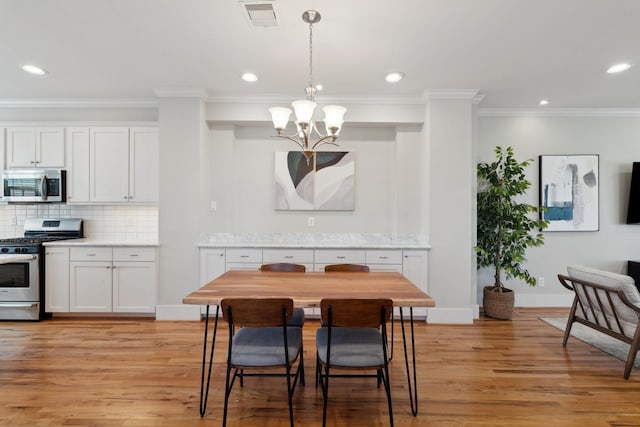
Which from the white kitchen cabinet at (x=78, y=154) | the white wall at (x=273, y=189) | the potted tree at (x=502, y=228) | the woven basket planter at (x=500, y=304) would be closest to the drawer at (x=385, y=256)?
the white wall at (x=273, y=189)

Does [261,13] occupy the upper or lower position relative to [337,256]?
upper

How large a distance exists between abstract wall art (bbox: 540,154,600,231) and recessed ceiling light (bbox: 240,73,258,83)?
388 cm

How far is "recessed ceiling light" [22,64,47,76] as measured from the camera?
10.4ft

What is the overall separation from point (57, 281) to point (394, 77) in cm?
441

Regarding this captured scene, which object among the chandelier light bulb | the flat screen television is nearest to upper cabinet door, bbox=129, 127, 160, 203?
the chandelier light bulb

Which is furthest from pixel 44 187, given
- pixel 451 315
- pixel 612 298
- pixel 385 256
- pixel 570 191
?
pixel 570 191

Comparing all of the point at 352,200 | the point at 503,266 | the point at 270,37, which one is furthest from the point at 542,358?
the point at 270,37

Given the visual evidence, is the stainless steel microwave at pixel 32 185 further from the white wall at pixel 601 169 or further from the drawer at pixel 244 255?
the white wall at pixel 601 169

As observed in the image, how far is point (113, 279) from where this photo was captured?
375 centimetres

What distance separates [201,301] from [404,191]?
2.96 m

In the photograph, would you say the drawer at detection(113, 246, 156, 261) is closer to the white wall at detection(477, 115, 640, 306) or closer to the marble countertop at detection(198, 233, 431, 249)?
the marble countertop at detection(198, 233, 431, 249)

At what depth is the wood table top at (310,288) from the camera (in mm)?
1901

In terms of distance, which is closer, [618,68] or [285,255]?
[618,68]

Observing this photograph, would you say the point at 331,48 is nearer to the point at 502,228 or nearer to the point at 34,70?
the point at 502,228
